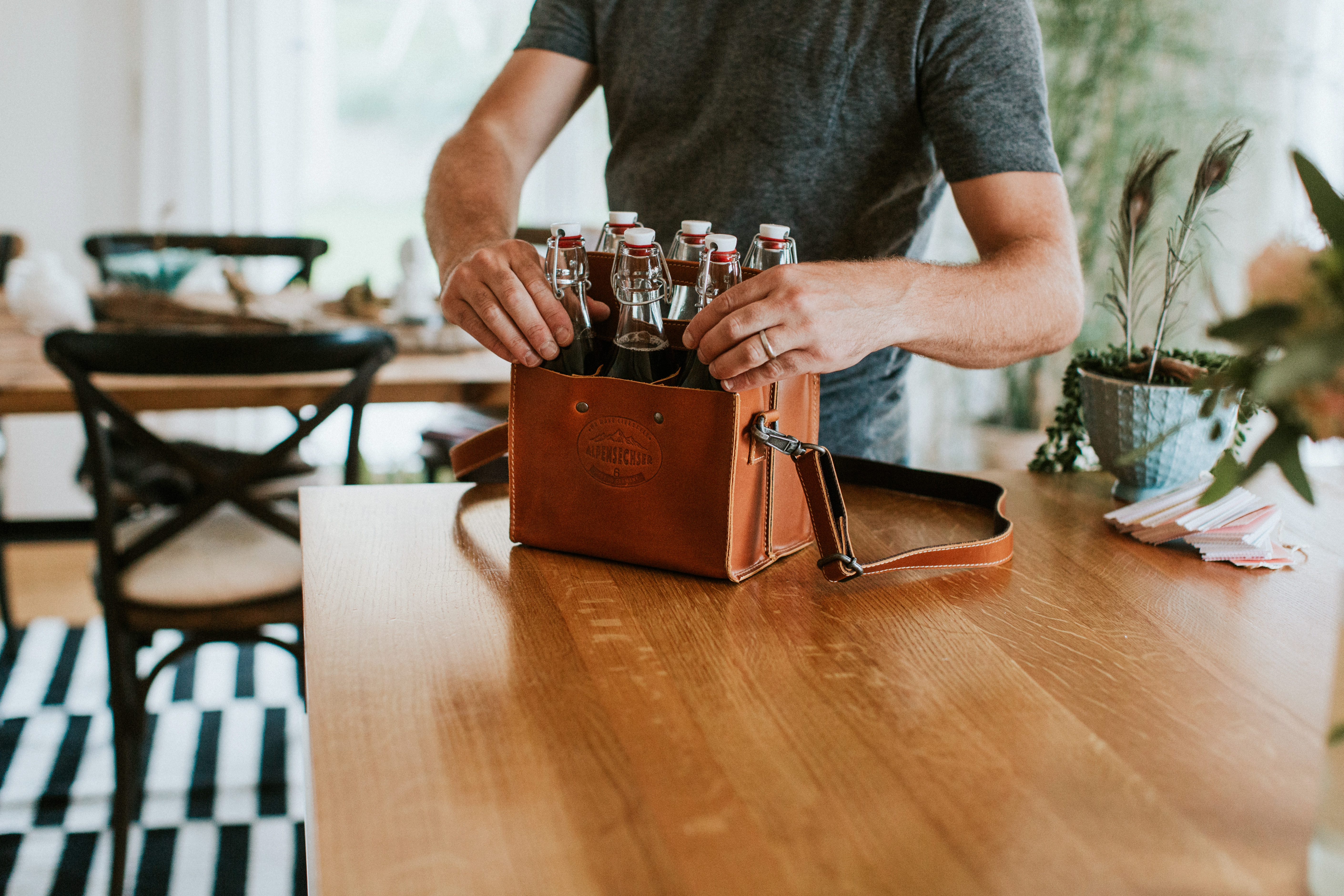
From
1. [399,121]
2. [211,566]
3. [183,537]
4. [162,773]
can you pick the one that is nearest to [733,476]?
[211,566]

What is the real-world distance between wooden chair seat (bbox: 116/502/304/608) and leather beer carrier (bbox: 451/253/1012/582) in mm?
1006

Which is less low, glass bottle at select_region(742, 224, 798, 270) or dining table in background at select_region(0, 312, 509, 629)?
glass bottle at select_region(742, 224, 798, 270)

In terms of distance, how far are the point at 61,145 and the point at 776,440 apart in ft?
11.2

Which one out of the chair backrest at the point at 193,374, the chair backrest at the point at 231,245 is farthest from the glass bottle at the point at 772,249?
the chair backrest at the point at 231,245

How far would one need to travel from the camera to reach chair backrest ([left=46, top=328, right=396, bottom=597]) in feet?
5.35

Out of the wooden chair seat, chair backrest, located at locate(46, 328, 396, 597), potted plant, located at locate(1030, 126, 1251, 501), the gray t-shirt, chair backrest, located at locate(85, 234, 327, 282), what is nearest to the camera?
potted plant, located at locate(1030, 126, 1251, 501)

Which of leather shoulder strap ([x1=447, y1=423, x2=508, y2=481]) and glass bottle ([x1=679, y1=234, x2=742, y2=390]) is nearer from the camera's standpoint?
glass bottle ([x1=679, y1=234, x2=742, y2=390])

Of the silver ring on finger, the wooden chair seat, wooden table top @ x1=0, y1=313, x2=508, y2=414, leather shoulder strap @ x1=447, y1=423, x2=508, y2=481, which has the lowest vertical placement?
the wooden chair seat

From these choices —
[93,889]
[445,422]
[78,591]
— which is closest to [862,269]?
[93,889]

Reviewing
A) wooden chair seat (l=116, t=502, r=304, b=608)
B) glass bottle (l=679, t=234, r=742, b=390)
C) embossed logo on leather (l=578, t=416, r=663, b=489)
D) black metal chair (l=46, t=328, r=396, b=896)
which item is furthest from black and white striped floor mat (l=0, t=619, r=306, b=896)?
glass bottle (l=679, t=234, r=742, b=390)

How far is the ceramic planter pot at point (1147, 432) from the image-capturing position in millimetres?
1104

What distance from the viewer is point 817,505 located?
897 millimetres

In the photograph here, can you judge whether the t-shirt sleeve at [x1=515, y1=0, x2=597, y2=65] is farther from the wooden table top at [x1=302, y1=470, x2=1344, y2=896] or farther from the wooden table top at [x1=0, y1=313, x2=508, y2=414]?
the wooden table top at [x1=302, y1=470, x2=1344, y2=896]

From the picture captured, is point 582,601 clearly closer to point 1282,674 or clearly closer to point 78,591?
point 1282,674
